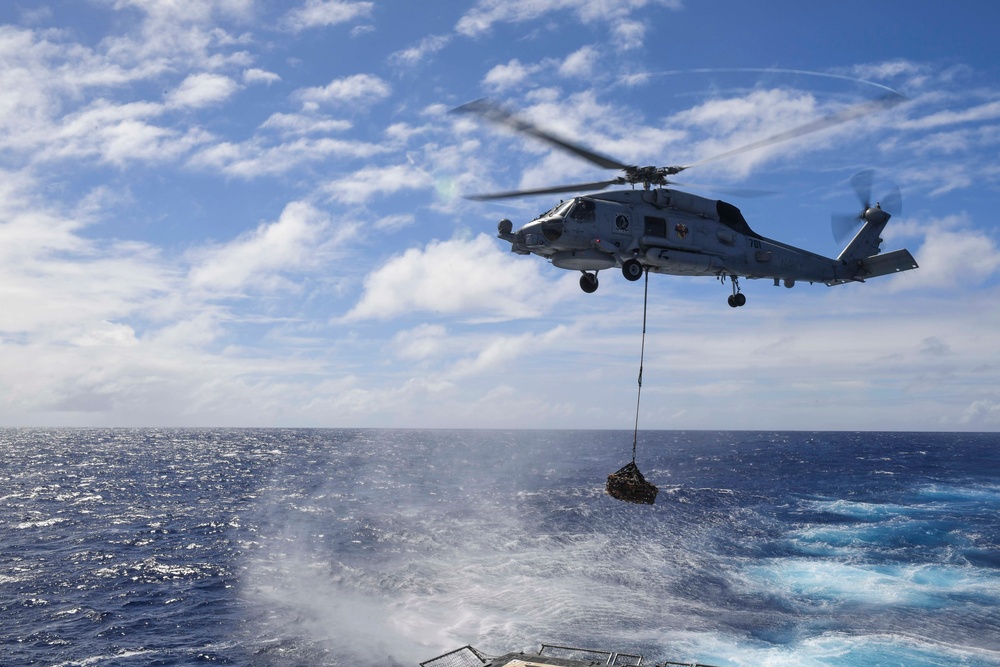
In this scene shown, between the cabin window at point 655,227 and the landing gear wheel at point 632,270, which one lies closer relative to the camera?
the landing gear wheel at point 632,270

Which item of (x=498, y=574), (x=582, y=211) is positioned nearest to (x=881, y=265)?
(x=582, y=211)

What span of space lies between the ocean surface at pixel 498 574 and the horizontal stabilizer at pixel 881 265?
22.4 m

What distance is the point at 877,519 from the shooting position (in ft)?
249

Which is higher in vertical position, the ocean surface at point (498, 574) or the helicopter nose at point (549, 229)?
the helicopter nose at point (549, 229)

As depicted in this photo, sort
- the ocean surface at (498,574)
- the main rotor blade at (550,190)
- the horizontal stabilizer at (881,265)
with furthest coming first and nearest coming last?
1. the ocean surface at (498,574)
2. the horizontal stabilizer at (881,265)
3. the main rotor blade at (550,190)

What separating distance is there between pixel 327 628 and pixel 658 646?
2082 cm

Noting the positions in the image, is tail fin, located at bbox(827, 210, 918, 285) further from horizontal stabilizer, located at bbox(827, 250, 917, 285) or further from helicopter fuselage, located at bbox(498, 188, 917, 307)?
helicopter fuselage, located at bbox(498, 188, 917, 307)

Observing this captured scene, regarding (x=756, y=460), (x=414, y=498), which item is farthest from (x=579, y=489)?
(x=756, y=460)

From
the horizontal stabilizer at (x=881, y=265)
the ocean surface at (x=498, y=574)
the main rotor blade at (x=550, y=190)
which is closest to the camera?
the main rotor blade at (x=550, y=190)

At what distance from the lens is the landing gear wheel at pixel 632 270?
76.8ft

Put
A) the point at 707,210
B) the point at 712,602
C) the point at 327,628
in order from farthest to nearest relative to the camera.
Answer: the point at 712,602
the point at 327,628
the point at 707,210

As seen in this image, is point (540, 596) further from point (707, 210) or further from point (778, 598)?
point (707, 210)

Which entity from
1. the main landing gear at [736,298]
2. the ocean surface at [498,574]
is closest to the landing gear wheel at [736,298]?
the main landing gear at [736,298]

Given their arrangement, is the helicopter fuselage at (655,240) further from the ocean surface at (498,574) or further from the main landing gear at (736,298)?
the ocean surface at (498,574)
